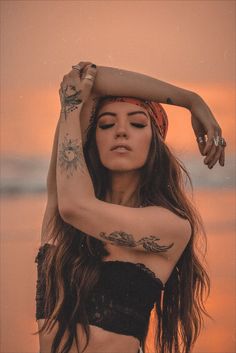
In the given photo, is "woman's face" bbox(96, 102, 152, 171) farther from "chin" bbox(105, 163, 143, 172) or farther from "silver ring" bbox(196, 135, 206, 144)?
"silver ring" bbox(196, 135, 206, 144)

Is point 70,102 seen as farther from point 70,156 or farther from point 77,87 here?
point 70,156

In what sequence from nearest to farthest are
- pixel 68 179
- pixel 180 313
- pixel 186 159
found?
1. pixel 68 179
2. pixel 180 313
3. pixel 186 159

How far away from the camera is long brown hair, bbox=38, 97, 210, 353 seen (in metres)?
1.94

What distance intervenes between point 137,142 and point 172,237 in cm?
29

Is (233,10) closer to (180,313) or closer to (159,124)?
(159,124)

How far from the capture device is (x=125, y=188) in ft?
6.75

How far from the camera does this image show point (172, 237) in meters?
1.98

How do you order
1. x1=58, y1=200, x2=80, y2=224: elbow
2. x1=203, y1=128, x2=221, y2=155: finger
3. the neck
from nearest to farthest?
x1=58, y1=200, x2=80, y2=224: elbow < x1=203, y1=128, x2=221, y2=155: finger < the neck

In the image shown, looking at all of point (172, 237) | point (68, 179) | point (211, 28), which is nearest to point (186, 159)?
point (211, 28)

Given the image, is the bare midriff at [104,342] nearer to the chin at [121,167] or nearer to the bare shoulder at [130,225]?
the bare shoulder at [130,225]

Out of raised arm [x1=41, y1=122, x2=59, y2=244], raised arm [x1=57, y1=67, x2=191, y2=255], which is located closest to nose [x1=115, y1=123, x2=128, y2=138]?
raised arm [x1=57, y1=67, x2=191, y2=255]

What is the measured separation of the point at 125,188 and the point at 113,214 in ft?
0.61

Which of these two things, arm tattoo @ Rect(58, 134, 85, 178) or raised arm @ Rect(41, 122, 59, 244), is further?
raised arm @ Rect(41, 122, 59, 244)

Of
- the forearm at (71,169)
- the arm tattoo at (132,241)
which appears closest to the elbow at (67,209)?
the forearm at (71,169)
